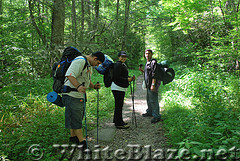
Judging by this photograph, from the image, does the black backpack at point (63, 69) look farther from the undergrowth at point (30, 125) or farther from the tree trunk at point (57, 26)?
the tree trunk at point (57, 26)

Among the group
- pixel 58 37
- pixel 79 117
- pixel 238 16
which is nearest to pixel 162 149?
pixel 79 117

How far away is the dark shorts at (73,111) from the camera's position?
10.2 feet

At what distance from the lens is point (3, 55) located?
4867mm

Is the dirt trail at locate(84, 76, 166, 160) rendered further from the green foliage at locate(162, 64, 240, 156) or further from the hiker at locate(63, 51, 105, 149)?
the hiker at locate(63, 51, 105, 149)

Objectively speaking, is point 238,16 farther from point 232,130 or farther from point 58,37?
point 58,37

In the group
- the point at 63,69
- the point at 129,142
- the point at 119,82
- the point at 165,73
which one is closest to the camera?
the point at 63,69

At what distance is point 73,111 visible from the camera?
3139mm

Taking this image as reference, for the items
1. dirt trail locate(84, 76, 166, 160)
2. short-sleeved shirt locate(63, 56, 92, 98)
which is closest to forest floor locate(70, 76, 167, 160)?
dirt trail locate(84, 76, 166, 160)

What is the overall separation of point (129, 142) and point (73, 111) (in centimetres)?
158

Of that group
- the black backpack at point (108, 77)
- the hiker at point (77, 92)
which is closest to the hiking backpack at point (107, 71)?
the black backpack at point (108, 77)

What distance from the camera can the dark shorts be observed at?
312cm

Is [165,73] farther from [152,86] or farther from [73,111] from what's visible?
[73,111]

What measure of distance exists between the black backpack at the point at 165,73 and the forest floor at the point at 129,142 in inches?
52.5

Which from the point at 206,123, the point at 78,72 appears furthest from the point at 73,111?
the point at 206,123
